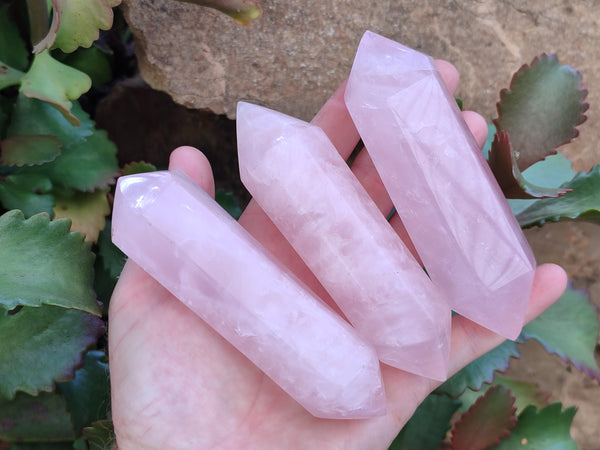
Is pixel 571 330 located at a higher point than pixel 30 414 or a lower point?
higher

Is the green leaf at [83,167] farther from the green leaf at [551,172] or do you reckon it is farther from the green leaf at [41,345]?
the green leaf at [551,172]

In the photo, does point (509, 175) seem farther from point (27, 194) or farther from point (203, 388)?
point (27, 194)

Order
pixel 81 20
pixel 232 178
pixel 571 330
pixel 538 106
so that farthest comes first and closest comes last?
pixel 232 178
pixel 571 330
pixel 538 106
pixel 81 20

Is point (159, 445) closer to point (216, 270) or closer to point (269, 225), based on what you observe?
point (216, 270)

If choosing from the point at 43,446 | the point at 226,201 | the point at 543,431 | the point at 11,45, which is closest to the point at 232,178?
the point at 226,201

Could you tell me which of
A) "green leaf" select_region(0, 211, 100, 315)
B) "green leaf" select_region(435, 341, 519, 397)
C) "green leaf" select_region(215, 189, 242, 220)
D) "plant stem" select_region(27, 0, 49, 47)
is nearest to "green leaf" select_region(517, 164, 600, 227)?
"green leaf" select_region(435, 341, 519, 397)

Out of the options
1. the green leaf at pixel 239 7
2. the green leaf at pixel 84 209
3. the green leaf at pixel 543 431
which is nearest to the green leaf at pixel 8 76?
the green leaf at pixel 84 209

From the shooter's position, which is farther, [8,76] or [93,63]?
[93,63]

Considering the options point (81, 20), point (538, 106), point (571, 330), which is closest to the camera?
point (81, 20)
